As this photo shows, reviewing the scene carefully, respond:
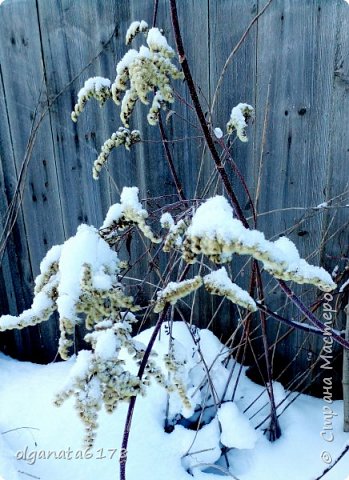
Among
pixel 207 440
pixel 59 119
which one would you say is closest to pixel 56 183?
pixel 59 119

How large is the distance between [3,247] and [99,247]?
55.7 inches

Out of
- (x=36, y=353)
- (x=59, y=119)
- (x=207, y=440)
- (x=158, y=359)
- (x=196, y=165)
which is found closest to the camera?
(x=207, y=440)

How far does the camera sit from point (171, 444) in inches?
62.9

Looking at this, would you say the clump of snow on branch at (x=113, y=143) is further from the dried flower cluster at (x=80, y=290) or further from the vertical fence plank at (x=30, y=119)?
the vertical fence plank at (x=30, y=119)

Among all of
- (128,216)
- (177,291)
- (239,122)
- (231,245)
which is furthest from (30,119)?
(231,245)

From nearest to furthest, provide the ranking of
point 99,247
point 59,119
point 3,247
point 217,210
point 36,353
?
1. point 217,210
2. point 99,247
3. point 59,119
4. point 3,247
5. point 36,353

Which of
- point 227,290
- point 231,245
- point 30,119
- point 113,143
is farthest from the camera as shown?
point 30,119

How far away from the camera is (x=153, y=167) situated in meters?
1.95

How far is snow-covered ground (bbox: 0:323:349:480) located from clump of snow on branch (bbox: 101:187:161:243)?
0.83 meters

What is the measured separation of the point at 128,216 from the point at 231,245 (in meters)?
0.31

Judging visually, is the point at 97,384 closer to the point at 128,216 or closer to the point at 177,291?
the point at 177,291

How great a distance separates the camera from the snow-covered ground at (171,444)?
4.96 feet

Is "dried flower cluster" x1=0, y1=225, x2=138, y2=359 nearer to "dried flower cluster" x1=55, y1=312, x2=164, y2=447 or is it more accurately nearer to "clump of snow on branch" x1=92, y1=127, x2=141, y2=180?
"dried flower cluster" x1=55, y1=312, x2=164, y2=447

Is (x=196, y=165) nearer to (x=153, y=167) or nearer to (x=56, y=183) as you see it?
(x=153, y=167)
